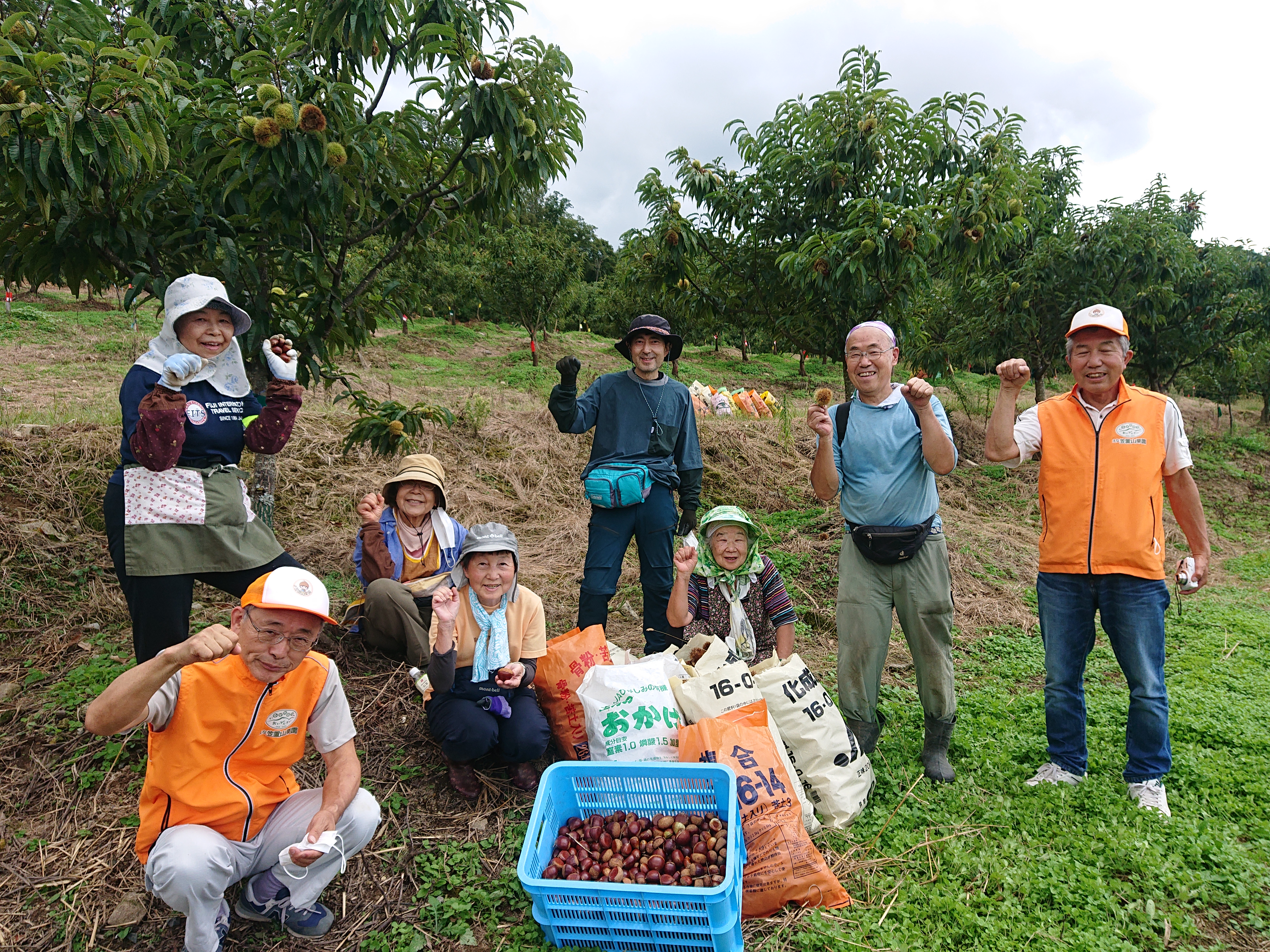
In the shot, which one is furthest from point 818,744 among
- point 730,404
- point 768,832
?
point 730,404

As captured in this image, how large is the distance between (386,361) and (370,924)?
15.7 meters

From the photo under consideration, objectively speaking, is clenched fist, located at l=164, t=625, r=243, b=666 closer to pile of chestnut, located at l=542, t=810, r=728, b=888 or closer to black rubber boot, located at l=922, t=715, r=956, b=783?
pile of chestnut, located at l=542, t=810, r=728, b=888

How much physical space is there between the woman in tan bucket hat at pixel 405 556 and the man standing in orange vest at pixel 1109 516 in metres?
2.75

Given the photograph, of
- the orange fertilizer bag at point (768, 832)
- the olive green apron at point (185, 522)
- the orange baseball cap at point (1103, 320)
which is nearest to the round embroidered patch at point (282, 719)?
the olive green apron at point (185, 522)

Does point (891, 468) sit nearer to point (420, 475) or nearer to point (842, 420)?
point (842, 420)

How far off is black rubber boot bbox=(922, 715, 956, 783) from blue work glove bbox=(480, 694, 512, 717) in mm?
1870

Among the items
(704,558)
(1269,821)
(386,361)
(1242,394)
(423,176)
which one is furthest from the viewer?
(1242,394)

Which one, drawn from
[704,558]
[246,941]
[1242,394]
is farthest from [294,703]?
[1242,394]

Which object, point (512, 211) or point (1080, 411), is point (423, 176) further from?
point (1080, 411)

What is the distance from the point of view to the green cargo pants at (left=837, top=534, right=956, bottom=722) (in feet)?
10.4

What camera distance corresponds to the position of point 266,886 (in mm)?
2277

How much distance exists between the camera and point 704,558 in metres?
3.56

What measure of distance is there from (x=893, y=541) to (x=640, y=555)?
4.36 feet

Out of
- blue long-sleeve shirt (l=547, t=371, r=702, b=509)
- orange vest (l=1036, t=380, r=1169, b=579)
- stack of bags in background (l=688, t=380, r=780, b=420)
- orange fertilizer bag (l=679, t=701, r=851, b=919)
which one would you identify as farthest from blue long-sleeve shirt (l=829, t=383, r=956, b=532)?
stack of bags in background (l=688, t=380, r=780, b=420)
